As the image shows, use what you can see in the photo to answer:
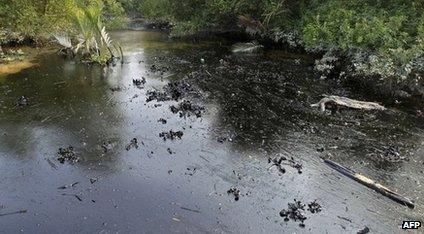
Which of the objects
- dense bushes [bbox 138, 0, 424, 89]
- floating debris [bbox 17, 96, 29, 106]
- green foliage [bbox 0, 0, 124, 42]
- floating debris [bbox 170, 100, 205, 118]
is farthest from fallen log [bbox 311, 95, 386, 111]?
green foliage [bbox 0, 0, 124, 42]

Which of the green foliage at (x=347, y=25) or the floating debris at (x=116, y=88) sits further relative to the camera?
the floating debris at (x=116, y=88)

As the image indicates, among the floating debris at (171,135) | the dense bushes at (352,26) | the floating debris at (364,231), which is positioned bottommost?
the floating debris at (171,135)

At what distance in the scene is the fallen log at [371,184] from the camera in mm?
10070

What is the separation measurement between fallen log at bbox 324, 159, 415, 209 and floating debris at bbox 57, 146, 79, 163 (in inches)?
289

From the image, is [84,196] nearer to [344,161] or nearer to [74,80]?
[344,161]

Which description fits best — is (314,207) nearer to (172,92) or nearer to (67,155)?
(67,155)

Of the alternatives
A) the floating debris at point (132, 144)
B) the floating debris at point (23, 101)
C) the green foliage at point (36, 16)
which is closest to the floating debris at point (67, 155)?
the floating debris at point (132, 144)

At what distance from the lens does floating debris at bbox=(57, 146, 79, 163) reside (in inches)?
477

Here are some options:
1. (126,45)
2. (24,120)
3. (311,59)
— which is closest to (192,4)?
(126,45)

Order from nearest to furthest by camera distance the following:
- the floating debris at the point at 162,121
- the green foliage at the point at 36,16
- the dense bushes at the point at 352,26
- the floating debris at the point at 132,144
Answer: the floating debris at the point at 132,144
the floating debris at the point at 162,121
the dense bushes at the point at 352,26
the green foliage at the point at 36,16

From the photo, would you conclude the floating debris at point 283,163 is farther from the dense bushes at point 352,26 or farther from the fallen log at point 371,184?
the dense bushes at point 352,26

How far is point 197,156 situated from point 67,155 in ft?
12.6

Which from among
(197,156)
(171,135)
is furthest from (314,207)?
(171,135)

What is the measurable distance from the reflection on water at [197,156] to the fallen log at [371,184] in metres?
0.20
